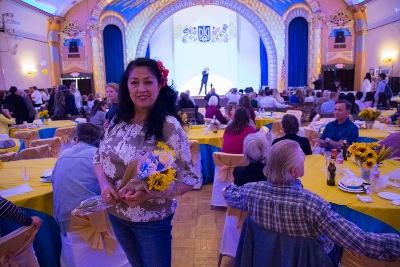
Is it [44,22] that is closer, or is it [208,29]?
[44,22]

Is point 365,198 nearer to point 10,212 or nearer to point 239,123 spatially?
point 239,123

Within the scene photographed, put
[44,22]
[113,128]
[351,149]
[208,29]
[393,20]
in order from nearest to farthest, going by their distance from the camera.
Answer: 1. [113,128]
2. [351,149]
3. [393,20]
4. [44,22]
5. [208,29]

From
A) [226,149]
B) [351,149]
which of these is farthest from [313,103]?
[351,149]

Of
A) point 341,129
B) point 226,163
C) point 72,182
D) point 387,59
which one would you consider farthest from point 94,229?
point 387,59

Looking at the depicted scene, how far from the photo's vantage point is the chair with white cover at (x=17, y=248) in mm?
1840

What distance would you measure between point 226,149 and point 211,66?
1511cm

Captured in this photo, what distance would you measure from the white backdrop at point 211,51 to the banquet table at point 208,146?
13457 mm

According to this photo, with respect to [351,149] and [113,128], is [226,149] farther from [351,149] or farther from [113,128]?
[113,128]

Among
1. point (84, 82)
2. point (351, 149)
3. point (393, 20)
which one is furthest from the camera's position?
point (84, 82)

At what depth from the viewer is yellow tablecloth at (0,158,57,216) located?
8.16 feet

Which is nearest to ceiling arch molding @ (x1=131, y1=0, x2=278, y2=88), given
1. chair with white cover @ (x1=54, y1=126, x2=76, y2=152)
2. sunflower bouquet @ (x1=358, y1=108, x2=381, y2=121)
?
chair with white cover @ (x1=54, y1=126, x2=76, y2=152)

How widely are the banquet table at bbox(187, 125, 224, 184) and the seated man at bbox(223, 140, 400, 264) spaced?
3.17 m

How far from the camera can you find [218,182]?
159 inches

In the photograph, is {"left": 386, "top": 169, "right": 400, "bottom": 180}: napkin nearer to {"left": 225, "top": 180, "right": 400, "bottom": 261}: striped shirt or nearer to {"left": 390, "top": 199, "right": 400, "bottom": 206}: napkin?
{"left": 390, "top": 199, "right": 400, "bottom": 206}: napkin
